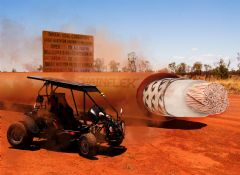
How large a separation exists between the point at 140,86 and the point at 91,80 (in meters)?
2.65

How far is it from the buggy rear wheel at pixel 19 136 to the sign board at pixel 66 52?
1407 cm

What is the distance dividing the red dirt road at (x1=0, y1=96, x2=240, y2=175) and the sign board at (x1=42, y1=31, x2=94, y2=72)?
1183 centimetres

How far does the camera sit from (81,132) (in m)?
9.04

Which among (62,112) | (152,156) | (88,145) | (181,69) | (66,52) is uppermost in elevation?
(181,69)

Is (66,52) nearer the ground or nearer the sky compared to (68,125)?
nearer the sky

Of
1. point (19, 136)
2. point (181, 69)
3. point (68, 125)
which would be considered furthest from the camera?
point (181, 69)

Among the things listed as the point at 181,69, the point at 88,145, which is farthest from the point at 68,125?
the point at 181,69

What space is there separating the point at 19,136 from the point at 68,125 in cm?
147

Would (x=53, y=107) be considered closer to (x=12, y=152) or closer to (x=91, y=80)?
(x=12, y=152)

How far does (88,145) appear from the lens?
8.47 m

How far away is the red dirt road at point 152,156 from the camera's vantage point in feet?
25.7

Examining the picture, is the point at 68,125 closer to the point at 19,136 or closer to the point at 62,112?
the point at 62,112

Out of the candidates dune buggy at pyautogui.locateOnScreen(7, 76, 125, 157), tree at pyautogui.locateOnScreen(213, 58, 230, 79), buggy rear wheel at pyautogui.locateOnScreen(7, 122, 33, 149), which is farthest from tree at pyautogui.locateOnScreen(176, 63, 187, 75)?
buggy rear wheel at pyautogui.locateOnScreen(7, 122, 33, 149)

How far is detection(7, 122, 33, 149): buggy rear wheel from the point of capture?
9.23 m
